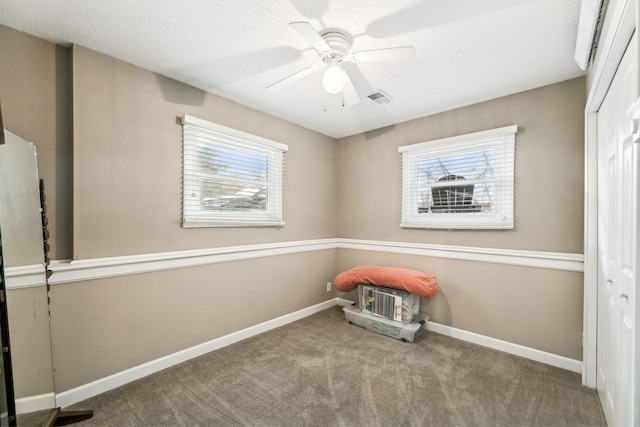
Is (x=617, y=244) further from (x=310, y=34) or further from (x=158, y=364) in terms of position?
(x=158, y=364)

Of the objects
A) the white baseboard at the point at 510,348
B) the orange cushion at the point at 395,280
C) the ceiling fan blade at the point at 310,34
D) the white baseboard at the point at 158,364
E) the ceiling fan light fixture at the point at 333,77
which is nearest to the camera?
the ceiling fan blade at the point at 310,34

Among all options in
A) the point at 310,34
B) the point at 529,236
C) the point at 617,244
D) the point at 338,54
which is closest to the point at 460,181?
the point at 529,236

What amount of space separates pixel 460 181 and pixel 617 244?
5.32 ft

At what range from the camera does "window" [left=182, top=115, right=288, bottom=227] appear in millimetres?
2555

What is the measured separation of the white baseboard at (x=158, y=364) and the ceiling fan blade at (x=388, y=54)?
109 inches

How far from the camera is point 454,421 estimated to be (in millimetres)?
1755

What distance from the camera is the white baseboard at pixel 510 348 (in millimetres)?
2332

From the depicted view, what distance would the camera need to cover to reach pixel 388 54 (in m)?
1.68

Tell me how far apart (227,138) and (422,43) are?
196 cm

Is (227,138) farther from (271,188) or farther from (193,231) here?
(193,231)

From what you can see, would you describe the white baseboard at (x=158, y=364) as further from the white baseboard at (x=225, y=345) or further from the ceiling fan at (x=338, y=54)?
the ceiling fan at (x=338, y=54)

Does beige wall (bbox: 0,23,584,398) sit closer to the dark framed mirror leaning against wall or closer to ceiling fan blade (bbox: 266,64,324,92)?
the dark framed mirror leaning against wall

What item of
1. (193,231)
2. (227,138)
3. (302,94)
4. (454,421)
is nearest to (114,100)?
(227,138)

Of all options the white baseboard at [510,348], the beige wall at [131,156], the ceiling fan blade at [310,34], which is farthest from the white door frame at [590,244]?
the beige wall at [131,156]
